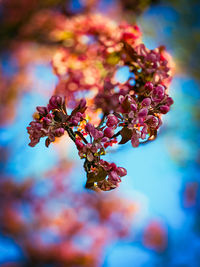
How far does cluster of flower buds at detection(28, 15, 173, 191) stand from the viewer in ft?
1.18

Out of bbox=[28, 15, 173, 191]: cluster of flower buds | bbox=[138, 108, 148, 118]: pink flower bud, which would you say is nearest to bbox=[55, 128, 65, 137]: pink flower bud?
bbox=[28, 15, 173, 191]: cluster of flower buds

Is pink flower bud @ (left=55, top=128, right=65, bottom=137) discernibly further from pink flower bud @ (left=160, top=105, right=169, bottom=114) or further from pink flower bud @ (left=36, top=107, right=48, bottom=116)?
pink flower bud @ (left=160, top=105, right=169, bottom=114)

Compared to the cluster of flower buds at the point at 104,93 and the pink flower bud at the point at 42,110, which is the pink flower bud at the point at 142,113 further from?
the pink flower bud at the point at 42,110

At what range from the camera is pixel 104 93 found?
1.89ft

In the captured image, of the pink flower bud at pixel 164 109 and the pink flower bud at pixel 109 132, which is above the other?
the pink flower bud at pixel 164 109

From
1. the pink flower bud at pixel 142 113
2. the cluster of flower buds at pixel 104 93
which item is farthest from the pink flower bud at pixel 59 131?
the pink flower bud at pixel 142 113

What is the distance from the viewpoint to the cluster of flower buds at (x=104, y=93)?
0.36 m

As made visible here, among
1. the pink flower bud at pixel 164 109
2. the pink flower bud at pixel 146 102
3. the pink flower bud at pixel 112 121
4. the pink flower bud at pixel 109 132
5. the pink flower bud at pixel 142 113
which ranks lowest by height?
the pink flower bud at pixel 109 132

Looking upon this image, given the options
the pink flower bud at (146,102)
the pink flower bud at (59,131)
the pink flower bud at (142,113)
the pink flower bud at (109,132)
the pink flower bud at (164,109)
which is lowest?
the pink flower bud at (59,131)

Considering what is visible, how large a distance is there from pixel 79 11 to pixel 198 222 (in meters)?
0.86

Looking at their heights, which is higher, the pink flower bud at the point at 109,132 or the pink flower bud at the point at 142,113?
the pink flower bud at the point at 142,113

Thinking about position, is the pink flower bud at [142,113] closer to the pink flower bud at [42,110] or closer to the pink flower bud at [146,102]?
the pink flower bud at [146,102]

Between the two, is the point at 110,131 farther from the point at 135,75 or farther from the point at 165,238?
the point at 165,238

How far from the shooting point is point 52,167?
846 millimetres
